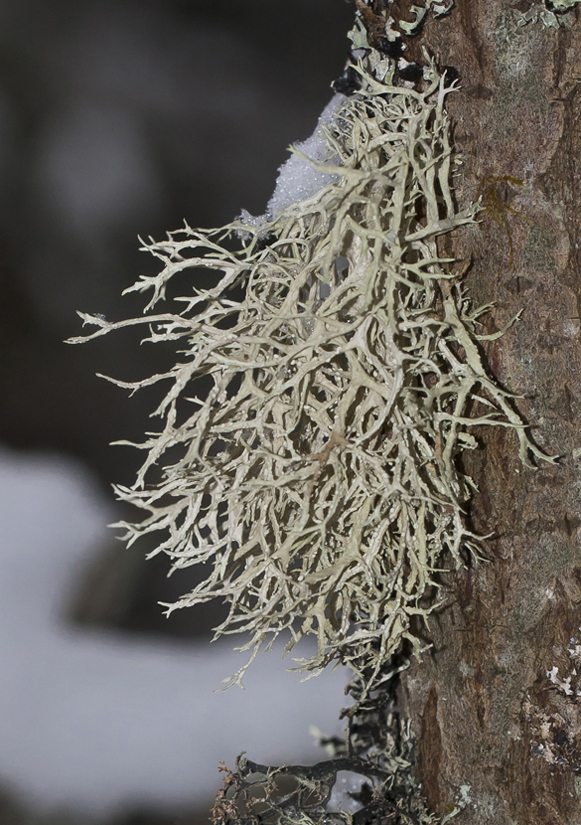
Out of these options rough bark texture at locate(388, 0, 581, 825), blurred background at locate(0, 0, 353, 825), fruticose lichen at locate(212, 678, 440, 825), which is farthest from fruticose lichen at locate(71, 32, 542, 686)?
blurred background at locate(0, 0, 353, 825)

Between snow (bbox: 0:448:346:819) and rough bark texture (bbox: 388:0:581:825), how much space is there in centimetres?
63

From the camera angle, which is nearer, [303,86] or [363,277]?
[363,277]

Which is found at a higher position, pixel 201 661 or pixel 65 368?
pixel 65 368

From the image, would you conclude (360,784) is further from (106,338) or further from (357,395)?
(106,338)

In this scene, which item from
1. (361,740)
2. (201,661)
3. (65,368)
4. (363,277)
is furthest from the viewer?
(201,661)

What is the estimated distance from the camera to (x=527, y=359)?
0.46 metres

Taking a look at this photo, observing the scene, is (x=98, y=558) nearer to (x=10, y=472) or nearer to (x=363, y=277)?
(x=10, y=472)

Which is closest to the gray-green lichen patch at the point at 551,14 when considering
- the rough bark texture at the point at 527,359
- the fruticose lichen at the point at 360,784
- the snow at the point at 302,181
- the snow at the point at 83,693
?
the rough bark texture at the point at 527,359

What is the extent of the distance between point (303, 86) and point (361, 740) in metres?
1.04

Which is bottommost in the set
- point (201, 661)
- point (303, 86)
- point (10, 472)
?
point (201, 661)

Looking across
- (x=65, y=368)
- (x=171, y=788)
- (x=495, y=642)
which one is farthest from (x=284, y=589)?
(x=171, y=788)

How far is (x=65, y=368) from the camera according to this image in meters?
0.94

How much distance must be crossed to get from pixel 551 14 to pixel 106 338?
0.76 meters

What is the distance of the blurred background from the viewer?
93cm
